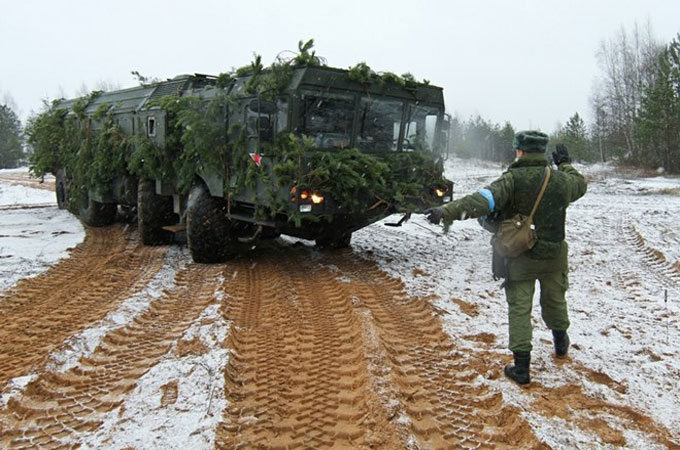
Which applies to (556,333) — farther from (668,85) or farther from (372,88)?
(668,85)

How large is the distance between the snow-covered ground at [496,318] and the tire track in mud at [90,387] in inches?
4.7

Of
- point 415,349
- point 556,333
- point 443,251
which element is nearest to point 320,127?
point 443,251

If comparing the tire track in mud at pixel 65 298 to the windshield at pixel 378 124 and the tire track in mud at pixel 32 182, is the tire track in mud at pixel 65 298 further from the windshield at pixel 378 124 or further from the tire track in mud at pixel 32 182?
the tire track in mud at pixel 32 182

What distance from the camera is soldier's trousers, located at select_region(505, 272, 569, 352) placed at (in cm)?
383

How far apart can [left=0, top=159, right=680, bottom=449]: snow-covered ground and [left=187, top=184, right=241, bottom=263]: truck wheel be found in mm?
435

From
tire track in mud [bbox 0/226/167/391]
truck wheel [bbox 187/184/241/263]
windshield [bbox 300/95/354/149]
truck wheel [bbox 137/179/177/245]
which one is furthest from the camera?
truck wheel [bbox 137/179/177/245]

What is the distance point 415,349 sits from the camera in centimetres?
454

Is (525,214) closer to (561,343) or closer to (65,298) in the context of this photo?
(561,343)

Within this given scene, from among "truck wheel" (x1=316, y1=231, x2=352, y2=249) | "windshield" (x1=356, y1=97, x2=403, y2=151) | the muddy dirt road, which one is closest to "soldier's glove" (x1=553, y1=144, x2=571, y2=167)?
the muddy dirt road

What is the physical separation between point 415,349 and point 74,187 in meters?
9.83

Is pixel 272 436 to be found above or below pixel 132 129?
below

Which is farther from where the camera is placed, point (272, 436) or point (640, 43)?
point (640, 43)

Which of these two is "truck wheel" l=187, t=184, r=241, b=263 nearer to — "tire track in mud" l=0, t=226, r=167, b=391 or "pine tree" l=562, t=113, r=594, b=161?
"tire track in mud" l=0, t=226, r=167, b=391

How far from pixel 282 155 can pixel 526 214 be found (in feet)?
12.3
